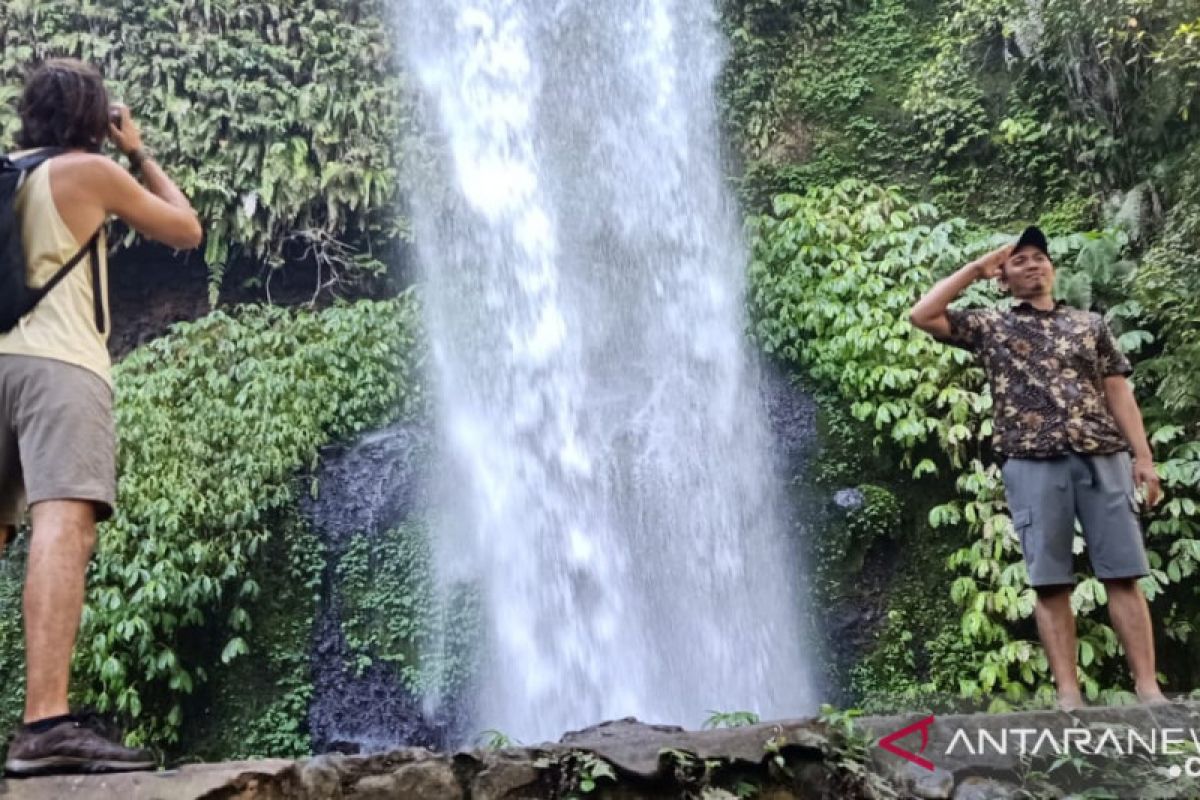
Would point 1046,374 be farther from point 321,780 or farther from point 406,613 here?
point 406,613

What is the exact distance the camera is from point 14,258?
2750 mm

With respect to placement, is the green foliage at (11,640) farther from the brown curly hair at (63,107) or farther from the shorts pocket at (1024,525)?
the shorts pocket at (1024,525)

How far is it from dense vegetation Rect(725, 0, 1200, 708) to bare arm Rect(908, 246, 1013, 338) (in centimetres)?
243

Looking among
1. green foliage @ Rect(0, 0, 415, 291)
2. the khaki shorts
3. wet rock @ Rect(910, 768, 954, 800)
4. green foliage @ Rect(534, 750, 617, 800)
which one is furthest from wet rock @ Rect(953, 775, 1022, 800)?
green foliage @ Rect(0, 0, 415, 291)

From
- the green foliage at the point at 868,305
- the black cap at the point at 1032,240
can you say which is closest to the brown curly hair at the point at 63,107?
the black cap at the point at 1032,240

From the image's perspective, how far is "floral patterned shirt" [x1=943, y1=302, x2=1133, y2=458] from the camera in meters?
3.67

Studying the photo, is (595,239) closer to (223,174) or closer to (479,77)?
(479,77)

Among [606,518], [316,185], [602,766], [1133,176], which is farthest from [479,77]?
[602,766]

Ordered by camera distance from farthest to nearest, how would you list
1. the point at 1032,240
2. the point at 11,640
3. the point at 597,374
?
the point at 597,374
the point at 11,640
the point at 1032,240

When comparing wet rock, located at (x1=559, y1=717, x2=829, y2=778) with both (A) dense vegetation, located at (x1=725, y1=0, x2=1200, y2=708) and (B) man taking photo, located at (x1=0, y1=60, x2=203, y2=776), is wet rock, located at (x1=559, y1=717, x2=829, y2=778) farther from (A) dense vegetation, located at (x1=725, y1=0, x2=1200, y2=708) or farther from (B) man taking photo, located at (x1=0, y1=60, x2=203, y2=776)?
(A) dense vegetation, located at (x1=725, y1=0, x2=1200, y2=708)

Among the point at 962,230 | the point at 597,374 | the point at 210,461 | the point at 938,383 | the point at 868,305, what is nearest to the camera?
the point at 938,383

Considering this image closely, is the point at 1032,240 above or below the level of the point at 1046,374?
above

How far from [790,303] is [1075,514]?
464cm

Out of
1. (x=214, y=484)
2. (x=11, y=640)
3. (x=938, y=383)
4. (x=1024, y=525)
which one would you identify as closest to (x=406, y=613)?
(x=214, y=484)
